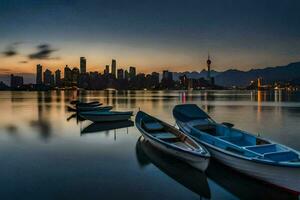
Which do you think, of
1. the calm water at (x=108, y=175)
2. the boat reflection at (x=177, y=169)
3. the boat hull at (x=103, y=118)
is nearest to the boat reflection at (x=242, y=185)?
the calm water at (x=108, y=175)

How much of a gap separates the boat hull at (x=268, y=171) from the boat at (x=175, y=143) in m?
1.33

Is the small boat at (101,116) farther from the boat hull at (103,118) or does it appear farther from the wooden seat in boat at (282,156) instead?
the wooden seat in boat at (282,156)

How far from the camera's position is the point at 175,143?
16875 millimetres

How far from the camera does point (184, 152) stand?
545 inches

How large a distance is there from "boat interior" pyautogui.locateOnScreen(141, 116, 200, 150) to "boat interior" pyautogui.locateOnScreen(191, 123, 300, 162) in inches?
43.2

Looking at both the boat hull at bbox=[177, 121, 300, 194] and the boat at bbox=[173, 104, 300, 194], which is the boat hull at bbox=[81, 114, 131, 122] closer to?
the boat at bbox=[173, 104, 300, 194]

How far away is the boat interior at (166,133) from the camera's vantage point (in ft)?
52.5

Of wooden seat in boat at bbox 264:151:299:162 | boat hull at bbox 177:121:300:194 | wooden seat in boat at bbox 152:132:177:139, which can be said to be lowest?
boat hull at bbox 177:121:300:194

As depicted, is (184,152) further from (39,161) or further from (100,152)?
(39,161)

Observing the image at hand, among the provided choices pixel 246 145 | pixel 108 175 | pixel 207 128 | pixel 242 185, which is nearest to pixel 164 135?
pixel 207 128

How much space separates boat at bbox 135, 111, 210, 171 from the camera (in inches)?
521

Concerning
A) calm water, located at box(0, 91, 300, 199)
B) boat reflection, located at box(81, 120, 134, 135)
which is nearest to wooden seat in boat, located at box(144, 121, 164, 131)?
calm water, located at box(0, 91, 300, 199)

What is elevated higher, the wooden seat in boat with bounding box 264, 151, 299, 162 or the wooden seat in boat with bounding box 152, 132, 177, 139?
the wooden seat in boat with bounding box 264, 151, 299, 162

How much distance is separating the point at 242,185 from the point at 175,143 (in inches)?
203
